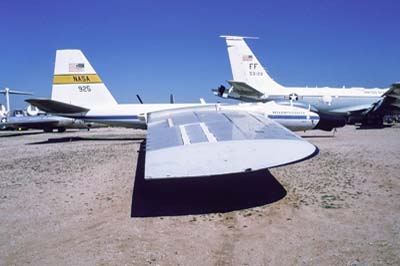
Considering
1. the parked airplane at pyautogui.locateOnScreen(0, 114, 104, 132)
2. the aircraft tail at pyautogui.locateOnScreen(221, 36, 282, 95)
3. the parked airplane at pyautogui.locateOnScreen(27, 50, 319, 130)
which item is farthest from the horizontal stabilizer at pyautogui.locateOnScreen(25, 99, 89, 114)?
the aircraft tail at pyautogui.locateOnScreen(221, 36, 282, 95)

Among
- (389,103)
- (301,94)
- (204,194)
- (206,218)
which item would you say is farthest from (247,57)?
(206,218)

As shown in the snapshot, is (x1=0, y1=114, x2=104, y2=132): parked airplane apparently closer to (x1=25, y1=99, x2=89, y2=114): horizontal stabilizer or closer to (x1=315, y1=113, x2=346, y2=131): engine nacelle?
(x1=25, y1=99, x2=89, y2=114): horizontal stabilizer

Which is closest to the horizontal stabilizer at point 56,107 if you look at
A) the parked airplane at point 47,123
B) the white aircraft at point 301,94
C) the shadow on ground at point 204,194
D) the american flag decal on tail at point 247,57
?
the parked airplane at point 47,123

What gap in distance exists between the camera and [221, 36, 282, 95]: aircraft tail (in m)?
24.6

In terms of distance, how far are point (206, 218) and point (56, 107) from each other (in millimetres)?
13146

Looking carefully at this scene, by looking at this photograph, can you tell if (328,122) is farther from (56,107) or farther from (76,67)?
(56,107)

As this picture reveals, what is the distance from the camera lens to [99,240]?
412 cm

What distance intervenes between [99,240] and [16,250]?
950 mm

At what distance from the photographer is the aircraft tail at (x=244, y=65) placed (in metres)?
24.6

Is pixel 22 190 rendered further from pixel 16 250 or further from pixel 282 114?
pixel 282 114

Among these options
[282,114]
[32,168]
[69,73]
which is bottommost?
[32,168]

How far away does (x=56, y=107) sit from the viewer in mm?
15672

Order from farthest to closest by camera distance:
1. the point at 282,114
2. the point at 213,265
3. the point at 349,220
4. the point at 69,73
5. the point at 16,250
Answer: the point at 69,73, the point at 282,114, the point at 349,220, the point at 16,250, the point at 213,265

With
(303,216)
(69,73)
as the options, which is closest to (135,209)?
(303,216)
